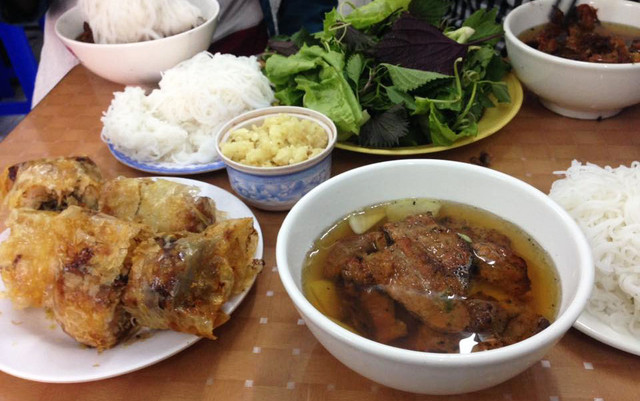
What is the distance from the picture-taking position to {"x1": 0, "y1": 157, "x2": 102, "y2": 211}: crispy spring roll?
4.30 feet

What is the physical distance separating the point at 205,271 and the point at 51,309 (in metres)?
0.40

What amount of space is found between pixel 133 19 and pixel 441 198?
1.49 meters

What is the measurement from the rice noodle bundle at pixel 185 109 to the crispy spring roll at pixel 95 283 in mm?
588

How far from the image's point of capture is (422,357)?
2.26ft

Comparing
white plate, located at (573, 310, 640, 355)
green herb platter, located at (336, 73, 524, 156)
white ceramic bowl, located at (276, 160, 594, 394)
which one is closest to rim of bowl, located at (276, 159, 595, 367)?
white ceramic bowl, located at (276, 160, 594, 394)

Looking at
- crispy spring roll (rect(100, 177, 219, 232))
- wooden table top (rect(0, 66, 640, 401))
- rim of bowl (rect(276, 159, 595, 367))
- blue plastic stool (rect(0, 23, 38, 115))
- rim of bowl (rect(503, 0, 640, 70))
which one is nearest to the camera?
rim of bowl (rect(276, 159, 595, 367))

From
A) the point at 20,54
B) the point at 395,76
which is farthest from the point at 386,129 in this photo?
the point at 20,54

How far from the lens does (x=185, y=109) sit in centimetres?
179

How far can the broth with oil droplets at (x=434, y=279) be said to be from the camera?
87 centimetres

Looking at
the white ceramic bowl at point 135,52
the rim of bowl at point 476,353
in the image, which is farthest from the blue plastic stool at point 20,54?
the rim of bowl at point 476,353

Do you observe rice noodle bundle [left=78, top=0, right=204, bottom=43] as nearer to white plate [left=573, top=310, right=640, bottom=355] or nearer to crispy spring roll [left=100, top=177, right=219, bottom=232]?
crispy spring roll [left=100, top=177, right=219, bottom=232]

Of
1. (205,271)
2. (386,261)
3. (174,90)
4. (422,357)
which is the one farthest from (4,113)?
(422,357)

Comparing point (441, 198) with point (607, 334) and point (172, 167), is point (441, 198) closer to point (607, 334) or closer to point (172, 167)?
point (607, 334)

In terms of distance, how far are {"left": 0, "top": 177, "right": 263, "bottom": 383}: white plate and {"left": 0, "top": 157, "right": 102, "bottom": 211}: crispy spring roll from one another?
284 millimetres
